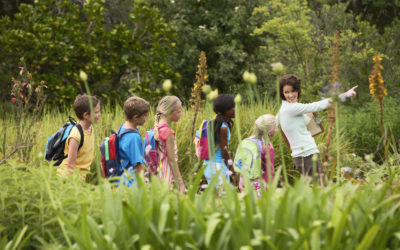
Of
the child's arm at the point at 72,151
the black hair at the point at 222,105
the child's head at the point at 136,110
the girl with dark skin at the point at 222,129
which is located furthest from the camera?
the black hair at the point at 222,105

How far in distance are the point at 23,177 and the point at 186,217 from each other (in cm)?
117

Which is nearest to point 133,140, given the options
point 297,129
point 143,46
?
point 297,129

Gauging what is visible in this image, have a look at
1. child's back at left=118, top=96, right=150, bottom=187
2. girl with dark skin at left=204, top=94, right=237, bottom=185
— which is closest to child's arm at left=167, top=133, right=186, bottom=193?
child's back at left=118, top=96, right=150, bottom=187

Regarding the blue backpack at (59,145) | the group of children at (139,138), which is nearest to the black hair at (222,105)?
the group of children at (139,138)

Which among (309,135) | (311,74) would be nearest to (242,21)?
(311,74)

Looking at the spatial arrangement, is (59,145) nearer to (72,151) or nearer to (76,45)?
(72,151)

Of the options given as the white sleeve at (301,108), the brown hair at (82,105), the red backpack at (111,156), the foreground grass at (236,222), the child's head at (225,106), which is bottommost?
the foreground grass at (236,222)

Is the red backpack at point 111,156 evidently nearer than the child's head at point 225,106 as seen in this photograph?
Yes

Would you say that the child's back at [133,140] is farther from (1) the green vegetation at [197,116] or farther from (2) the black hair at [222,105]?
(2) the black hair at [222,105]

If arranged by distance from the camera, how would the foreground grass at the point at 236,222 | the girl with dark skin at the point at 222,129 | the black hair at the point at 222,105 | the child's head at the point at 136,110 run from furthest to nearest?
the black hair at the point at 222,105
the girl with dark skin at the point at 222,129
the child's head at the point at 136,110
the foreground grass at the point at 236,222

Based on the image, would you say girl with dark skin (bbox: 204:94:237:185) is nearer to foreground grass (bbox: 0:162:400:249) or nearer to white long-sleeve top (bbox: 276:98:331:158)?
white long-sleeve top (bbox: 276:98:331:158)

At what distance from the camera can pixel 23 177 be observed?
288 centimetres

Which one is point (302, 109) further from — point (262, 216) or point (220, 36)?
point (220, 36)

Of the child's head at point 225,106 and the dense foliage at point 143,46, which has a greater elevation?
the dense foliage at point 143,46
